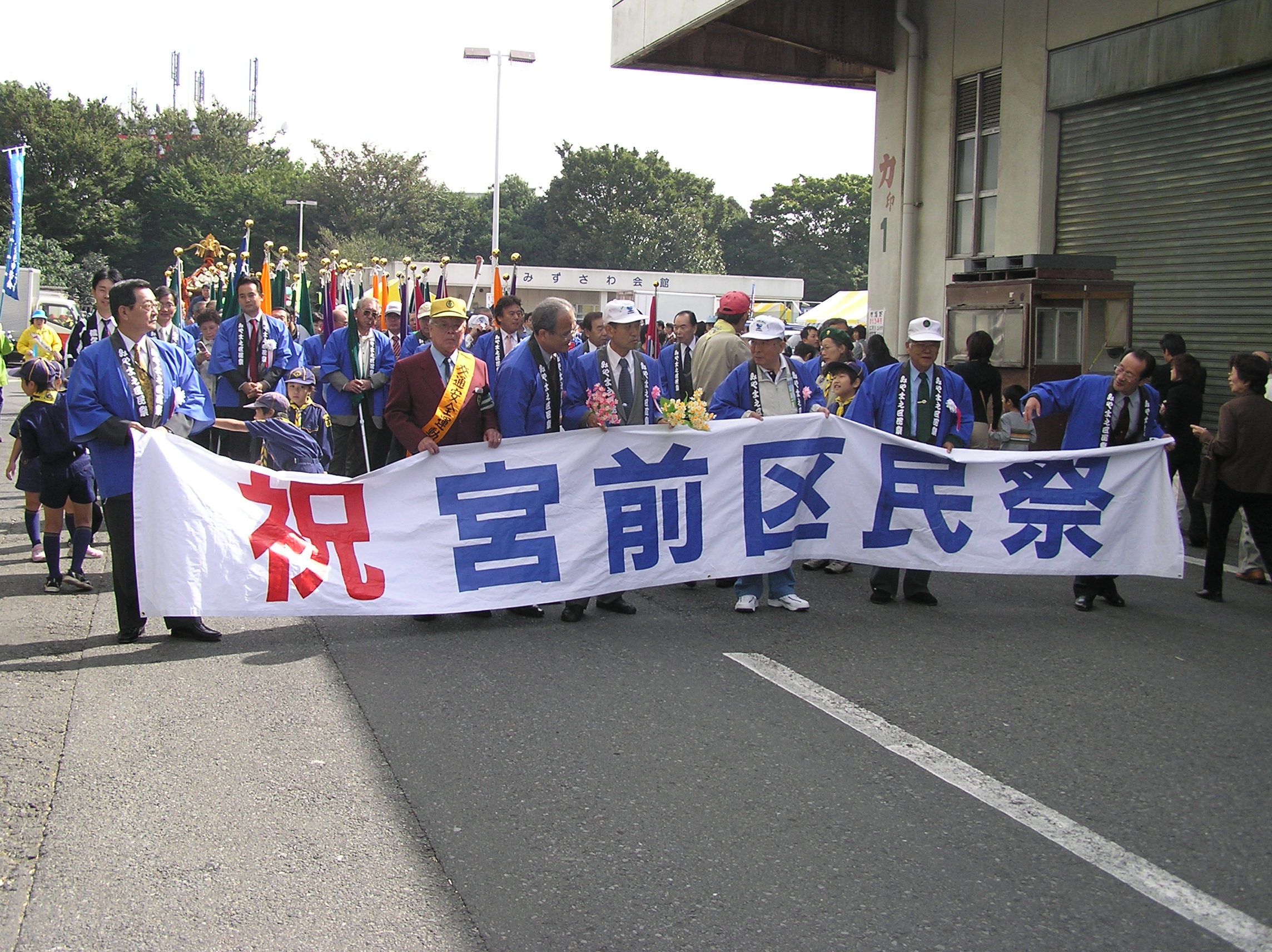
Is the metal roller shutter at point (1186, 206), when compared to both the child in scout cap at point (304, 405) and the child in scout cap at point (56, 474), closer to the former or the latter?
the child in scout cap at point (304, 405)

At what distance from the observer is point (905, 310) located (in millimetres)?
17391

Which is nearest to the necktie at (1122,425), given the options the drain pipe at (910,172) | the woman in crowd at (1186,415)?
the woman in crowd at (1186,415)

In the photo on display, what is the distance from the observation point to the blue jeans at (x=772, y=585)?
23.6 feet

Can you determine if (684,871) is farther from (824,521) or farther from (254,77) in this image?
(254,77)

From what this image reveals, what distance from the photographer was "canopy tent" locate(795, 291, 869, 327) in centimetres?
2325

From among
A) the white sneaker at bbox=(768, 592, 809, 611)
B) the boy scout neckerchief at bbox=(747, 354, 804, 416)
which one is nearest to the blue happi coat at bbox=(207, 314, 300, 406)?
the boy scout neckerchief at bbox=(747, 354, 804, 416)

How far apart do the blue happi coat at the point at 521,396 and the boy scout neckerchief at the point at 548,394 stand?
0.01 meters

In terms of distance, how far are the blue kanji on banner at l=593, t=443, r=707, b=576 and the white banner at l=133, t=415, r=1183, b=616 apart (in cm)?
1

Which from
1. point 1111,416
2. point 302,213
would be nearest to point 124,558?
point 1111,416

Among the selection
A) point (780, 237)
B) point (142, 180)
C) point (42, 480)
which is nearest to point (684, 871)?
point (42, 480)

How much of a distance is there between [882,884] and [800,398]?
4.82 meters

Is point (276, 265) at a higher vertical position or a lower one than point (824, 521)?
higher

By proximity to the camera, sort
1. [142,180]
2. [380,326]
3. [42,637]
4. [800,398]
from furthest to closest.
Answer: [142,180] → [380,326] → [800,398] → [42,637]

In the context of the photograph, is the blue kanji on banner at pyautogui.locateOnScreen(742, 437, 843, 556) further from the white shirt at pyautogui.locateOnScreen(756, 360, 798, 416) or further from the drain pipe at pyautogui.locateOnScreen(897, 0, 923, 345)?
the drain pipe at pyautogui.locateOnScreen(897, 0, 923, 345)
